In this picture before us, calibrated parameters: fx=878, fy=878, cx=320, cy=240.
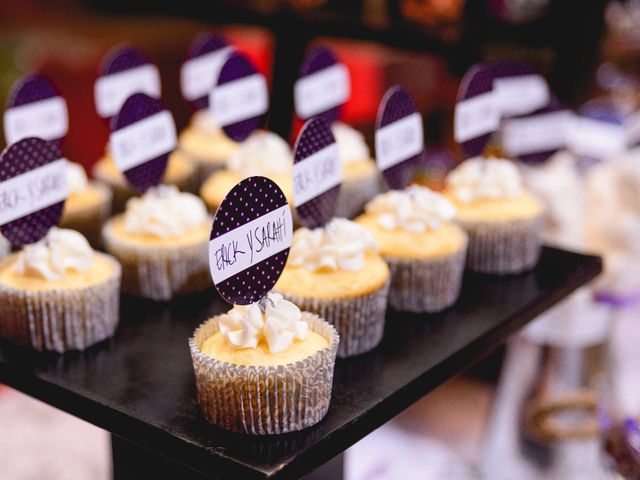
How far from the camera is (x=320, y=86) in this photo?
Answer: 244cm

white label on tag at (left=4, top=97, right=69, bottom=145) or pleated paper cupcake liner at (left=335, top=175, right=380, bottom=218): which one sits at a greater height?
white label on tag at (left=4, top=97, right=69, bottom=145)

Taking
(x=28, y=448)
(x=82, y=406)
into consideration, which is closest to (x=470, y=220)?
(x=82, y=406)

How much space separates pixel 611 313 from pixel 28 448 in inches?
64.6

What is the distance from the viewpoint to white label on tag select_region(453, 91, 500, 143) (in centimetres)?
218

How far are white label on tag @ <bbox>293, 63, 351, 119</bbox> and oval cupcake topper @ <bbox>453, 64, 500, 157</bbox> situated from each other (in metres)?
0.41

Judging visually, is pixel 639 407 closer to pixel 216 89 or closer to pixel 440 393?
pixel 440 393

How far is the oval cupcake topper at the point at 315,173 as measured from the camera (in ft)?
5.41

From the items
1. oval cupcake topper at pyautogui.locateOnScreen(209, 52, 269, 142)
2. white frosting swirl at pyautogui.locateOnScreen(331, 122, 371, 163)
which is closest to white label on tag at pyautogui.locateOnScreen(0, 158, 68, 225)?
oval cupcake topper at pyautogui.locateOnScreen(209, 52, 269, 142)

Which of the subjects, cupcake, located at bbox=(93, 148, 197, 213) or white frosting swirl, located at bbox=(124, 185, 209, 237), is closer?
white frosting swirl, located at bbox=(124, 185, 209, 237)

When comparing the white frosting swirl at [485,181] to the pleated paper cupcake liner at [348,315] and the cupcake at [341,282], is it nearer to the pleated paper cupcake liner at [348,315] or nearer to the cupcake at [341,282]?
the cupcake at [341,282]

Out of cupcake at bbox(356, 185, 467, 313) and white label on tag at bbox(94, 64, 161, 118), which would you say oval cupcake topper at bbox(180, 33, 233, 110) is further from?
cupcake at bbox(356, 185, 467, 313)

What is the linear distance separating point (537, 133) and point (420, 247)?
649mm

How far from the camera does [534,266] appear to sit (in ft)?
7.33

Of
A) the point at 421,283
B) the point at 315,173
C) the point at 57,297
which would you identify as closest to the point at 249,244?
the point at 315,173
